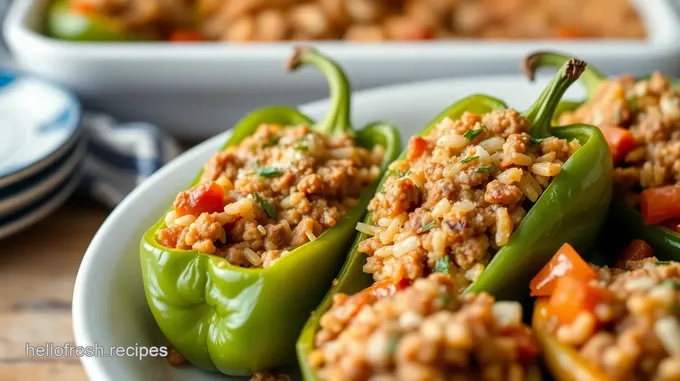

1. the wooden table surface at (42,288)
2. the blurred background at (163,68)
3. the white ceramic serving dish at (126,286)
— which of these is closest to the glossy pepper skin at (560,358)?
the white ceramic serving dish at (126,286)

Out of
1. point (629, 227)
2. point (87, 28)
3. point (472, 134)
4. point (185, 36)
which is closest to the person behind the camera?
point (472, 134)

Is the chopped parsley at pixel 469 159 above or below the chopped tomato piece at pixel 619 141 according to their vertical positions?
above

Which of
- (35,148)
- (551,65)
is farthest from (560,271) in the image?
(35,148)

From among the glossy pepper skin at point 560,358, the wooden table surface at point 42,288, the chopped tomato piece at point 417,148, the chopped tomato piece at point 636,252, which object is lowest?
the wooden table surface at point 42,288

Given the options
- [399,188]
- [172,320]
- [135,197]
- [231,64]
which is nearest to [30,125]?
[231,64]

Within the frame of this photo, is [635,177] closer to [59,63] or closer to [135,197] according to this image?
[135,197]

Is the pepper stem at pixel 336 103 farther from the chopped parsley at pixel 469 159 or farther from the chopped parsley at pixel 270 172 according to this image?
the chopped parsley at pixel 469 159

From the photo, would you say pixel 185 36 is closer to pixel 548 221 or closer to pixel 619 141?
pixel 619 141
